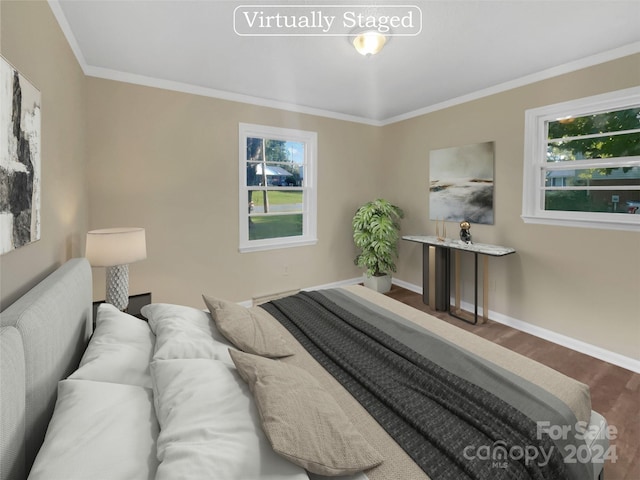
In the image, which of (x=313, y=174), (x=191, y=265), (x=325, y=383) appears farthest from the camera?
(x=313, y=174)

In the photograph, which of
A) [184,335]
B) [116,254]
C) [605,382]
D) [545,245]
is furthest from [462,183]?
[116,254]

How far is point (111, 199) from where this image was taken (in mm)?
2939

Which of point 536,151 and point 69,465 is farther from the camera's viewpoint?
point 536,151

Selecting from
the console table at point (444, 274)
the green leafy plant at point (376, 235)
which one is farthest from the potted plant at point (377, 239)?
the console table at point (444, 274)

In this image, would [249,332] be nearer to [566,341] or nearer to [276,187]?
[276,187]

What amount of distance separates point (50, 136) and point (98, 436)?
172 centimetres

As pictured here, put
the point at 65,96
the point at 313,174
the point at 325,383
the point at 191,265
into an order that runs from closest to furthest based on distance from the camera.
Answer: the point at 325,383
the point at 65,96
the point at 191,265
the point at 313,174

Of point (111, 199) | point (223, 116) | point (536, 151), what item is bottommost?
point (111, 199)

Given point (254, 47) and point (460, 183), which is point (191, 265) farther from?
point (460, 183)

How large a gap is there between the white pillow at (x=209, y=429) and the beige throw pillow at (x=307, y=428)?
5 cm

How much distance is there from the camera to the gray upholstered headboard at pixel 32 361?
0.76 m

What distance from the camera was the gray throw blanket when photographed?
958 mm

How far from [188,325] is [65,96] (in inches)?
72.0

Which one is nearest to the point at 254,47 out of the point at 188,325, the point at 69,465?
the point at 188,325
